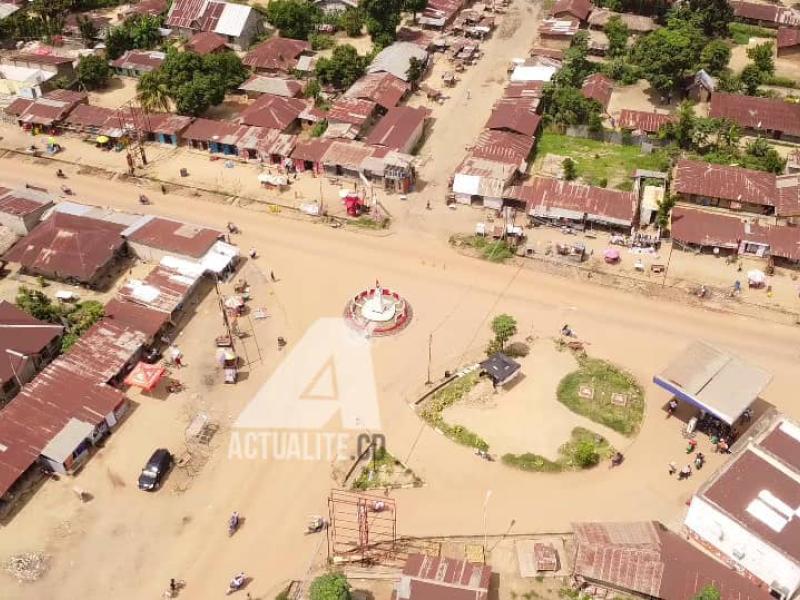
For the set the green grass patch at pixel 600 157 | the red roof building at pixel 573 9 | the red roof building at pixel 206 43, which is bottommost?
the green grass patch at pixel 600 157

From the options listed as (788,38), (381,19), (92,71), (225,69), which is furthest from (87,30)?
(788,38)

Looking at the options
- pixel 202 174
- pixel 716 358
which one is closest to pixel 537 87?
pixel 202 174

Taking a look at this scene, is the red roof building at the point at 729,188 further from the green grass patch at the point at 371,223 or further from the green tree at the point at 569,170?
the green grass patch at the point at 371,223

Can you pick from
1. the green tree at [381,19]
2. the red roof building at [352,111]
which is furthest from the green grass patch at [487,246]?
the green tree at [381,19]

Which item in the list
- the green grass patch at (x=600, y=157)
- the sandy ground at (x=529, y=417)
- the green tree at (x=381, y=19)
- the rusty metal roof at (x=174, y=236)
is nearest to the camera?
the sandy ground at (x=529, y=417)

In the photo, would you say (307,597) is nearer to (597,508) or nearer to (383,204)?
(597,508)

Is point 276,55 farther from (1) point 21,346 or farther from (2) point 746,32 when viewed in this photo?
(2) point 746,32

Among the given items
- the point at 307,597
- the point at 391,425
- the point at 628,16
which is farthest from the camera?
the point at 628,16
